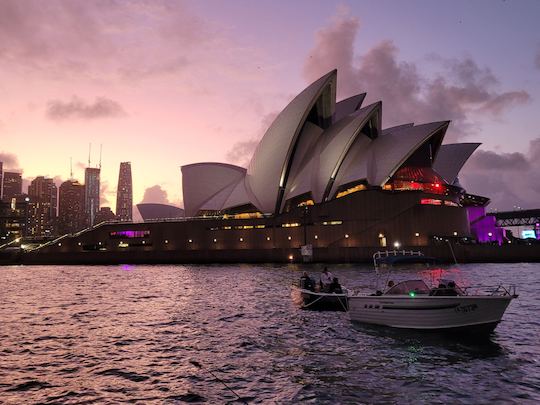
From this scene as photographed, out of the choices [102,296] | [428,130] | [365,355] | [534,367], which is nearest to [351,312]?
[365,355]

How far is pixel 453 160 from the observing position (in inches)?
3511

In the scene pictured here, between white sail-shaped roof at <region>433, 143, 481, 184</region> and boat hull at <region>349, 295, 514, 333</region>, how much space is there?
78153 mm

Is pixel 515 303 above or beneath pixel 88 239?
beneath

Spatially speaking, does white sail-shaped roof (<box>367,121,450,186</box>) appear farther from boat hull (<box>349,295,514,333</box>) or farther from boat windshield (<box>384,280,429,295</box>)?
boat hull (<box>349,295,514,333</box>)

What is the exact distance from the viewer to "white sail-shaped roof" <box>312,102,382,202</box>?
238 ft

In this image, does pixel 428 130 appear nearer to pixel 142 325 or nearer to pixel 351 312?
pixel 351 312

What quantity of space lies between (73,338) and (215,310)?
9.02m

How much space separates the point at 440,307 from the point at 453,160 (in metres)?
80.9

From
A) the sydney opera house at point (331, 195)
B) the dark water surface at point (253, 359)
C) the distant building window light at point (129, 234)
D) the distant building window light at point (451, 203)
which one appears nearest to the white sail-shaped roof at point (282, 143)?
the sydney opera house at point (331, 195)

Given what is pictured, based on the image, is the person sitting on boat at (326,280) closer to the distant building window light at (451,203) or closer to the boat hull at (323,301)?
the boat hull at (323,301)

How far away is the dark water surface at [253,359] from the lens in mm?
11070

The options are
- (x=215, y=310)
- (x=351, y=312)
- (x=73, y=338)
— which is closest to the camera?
(x=73, y=338)

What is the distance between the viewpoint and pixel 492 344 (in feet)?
52.0

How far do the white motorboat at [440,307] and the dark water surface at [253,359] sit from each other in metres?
0.70
